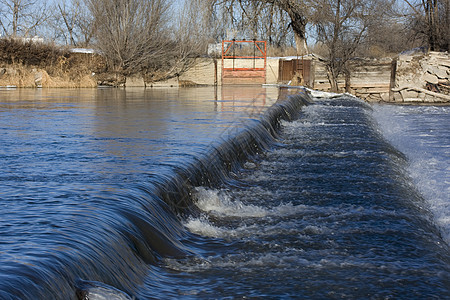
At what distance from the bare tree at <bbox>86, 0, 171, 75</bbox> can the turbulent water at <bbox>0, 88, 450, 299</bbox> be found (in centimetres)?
1730

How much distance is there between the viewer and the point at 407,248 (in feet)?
14.5

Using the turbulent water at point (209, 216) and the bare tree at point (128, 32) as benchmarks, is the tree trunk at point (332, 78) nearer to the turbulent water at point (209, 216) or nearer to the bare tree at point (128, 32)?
the bare tree at point (128, 32)

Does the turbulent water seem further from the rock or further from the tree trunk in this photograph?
the rock

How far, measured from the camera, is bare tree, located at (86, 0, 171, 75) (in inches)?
1024

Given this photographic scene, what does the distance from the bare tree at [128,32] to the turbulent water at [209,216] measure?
17296 mm

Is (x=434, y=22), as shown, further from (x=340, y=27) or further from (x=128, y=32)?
(x=128, y=32)

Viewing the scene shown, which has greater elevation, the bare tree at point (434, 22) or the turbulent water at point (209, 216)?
the bare tree at point (434, 22)

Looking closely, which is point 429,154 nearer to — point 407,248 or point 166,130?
point 166,130

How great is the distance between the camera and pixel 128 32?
26188 millimetres

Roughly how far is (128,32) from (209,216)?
22.0 meters

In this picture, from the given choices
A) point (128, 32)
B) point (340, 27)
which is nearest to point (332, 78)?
point (340, 27)

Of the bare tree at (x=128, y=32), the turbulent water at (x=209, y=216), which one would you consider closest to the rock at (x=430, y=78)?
the bare tree at (x=128, y=32)

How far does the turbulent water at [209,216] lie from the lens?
343 cm

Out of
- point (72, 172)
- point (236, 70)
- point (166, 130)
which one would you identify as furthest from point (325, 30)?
point (72, 172)
